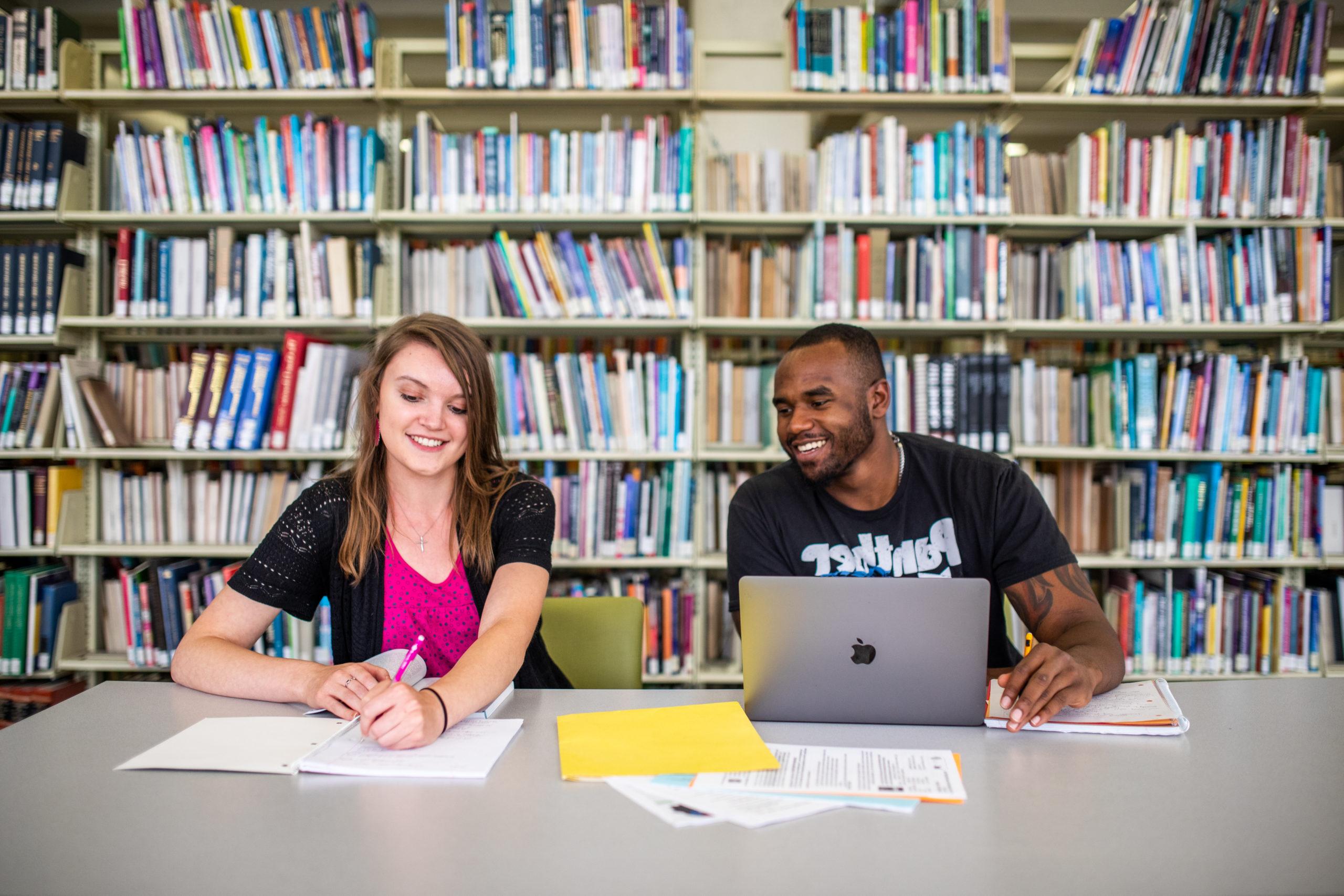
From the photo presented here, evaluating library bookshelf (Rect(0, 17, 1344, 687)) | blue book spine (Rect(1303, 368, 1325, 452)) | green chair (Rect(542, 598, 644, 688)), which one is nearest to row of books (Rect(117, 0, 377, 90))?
library bookshelf (Rect(0, 17, 1344, 687))

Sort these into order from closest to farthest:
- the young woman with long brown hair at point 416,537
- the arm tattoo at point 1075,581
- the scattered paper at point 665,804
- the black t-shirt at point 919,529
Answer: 1. the scattered paper at point 665,804
2. the young woman with long brown hair at point 416,537
3. the arm tattoo at point 1075,581
4. the black t-shirt at point 919,529

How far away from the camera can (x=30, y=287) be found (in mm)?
2498

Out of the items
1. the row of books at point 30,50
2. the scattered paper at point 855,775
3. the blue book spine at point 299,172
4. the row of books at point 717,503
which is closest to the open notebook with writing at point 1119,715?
the scattered paper at point 855,775

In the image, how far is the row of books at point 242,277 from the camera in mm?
2506

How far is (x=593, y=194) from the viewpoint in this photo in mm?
2516

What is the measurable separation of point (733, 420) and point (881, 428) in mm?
995

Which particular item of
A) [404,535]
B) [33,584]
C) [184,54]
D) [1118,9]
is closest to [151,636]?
[33,584]

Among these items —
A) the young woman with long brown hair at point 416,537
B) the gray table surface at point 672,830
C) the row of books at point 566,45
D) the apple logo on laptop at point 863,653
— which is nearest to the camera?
the gray table surface at point 672,830

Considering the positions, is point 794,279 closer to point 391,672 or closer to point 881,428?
point 881,428

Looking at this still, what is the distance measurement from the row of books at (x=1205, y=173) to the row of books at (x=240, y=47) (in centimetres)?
231

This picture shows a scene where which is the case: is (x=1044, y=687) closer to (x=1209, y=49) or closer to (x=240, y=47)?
(x=1209, y=49)

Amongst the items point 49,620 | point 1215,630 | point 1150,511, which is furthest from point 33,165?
point 1215,630

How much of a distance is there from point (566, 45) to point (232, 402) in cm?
151

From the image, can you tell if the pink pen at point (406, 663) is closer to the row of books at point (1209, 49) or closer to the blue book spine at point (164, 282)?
the blue book spine at point (164, 282)
